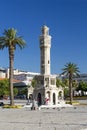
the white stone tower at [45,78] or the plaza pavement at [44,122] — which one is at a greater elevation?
the white stone tower at [45,78]

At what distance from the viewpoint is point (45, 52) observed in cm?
7562

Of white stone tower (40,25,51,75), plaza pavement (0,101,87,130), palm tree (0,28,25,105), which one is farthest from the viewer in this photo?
white stone tower (40,25,51,75)

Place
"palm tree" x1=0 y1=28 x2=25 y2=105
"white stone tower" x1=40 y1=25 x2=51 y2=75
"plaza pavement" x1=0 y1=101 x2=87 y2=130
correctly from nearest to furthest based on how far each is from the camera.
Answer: "plaza pavement" x1=0 y1=101 x2=87 y2=130 < "palm tree" x1=0 y1=28 x2=25 y2=105 < "white stone tower" x1=40 y1=25 x2=51 y2=75

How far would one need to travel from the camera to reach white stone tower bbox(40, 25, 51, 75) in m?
75.2

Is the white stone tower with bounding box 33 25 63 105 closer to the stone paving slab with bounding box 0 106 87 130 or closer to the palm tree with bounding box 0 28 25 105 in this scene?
the palm tree with bounding box 0 28 25 105

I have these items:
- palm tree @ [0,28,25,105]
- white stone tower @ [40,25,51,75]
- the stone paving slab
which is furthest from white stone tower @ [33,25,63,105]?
the stone paving slab

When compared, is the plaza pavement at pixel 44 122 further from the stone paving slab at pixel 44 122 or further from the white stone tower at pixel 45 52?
the white stone tower at pixel 45 52

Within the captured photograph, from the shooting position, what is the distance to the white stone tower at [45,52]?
247 ft

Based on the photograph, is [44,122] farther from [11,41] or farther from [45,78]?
[45,78]

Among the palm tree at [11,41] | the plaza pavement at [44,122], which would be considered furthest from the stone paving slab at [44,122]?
the palm tree at [11,41]

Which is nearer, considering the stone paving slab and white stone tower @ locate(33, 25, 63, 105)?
the stone paving slab

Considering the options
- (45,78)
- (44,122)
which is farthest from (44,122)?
(45,78)

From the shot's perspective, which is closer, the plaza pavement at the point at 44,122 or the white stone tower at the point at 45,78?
the plaza pavement at the point at 44,122

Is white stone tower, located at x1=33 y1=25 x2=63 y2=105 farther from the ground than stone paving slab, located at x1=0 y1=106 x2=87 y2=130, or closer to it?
farther from the ground
